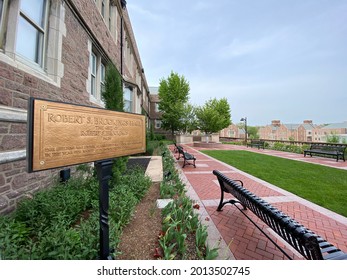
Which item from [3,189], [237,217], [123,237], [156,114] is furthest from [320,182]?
[156,114]

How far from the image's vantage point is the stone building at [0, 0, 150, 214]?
2.97 meters

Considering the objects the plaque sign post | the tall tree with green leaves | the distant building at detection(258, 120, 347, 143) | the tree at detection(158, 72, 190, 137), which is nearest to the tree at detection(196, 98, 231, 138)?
the tree at detection(158, 72, 190, 137)

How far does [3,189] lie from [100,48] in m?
6.01

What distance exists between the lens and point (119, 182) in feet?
15.2

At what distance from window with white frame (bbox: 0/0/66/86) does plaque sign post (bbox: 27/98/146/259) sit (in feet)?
8.15

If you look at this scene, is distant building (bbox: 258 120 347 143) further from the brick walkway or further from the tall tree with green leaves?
the tall tree with green leaves

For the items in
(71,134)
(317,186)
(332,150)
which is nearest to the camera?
(71,134)

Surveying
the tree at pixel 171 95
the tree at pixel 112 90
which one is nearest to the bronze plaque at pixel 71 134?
the tree at pixel 112 90

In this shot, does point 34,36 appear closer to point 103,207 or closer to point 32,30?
point 32,30

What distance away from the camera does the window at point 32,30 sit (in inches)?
132

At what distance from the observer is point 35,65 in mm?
3754

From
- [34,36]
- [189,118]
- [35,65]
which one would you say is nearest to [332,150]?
[35,65]

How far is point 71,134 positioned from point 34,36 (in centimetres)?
387
